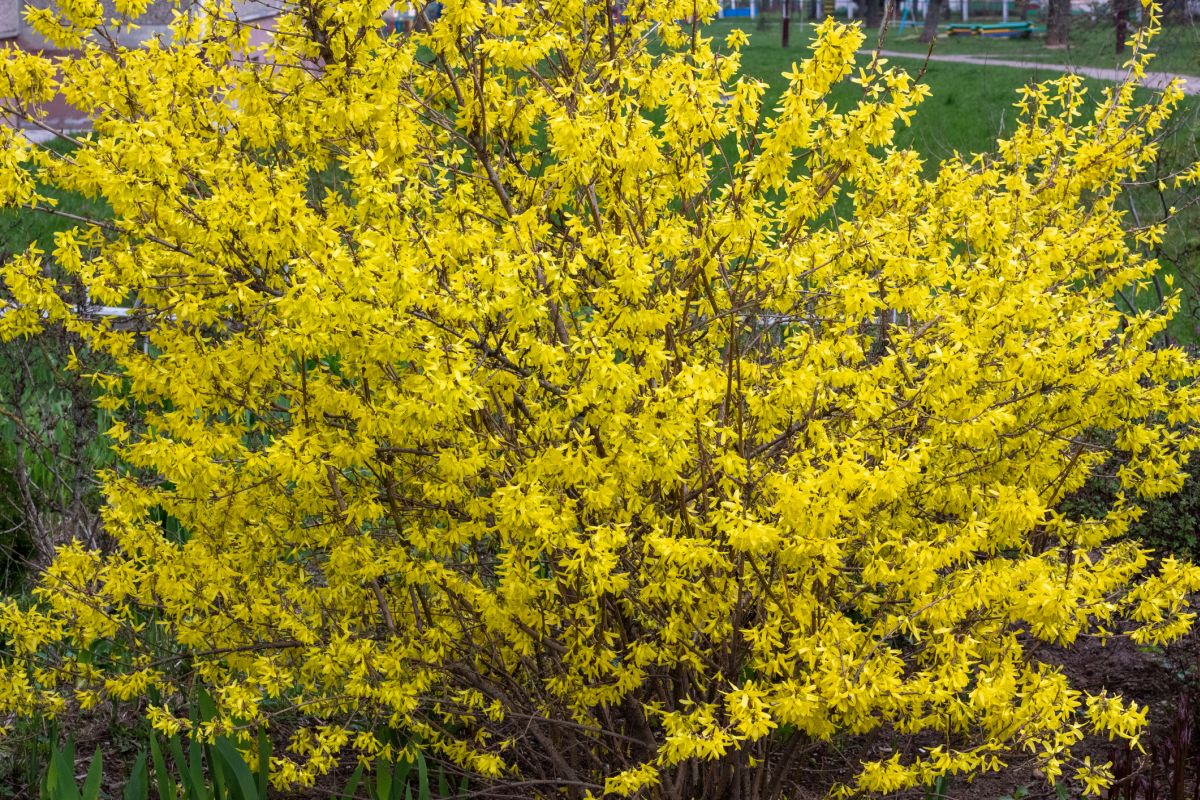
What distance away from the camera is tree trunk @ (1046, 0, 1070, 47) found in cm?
2695

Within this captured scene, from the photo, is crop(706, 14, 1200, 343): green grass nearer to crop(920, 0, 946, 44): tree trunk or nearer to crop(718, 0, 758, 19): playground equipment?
crop(920, 0, 946, 44): tree trunk

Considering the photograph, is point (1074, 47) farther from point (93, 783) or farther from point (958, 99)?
point (93, 783)

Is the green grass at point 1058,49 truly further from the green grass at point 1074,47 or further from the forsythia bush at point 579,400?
the forsythia bush at point 579,400

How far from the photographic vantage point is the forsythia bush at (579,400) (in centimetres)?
338

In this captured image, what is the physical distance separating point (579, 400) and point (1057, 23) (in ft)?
95.7

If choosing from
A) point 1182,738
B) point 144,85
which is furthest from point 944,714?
point 144,85

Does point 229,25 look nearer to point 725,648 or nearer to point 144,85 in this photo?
point 144,85

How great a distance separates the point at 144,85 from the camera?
3.85 metres

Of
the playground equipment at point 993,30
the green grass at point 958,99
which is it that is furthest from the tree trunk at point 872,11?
the green grass at point 958,99

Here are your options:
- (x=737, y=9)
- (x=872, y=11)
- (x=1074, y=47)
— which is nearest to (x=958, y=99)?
(x=1074, y=47)

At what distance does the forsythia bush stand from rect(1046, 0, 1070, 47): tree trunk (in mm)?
23647

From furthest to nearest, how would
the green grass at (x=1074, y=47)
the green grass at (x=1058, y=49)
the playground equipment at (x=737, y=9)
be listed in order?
the playground equipment at (x=737, y=9) → the green grass at (x=1074, y=47) → the green grass at (x=1058, y=49)

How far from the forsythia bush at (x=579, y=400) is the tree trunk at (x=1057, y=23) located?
931 inches

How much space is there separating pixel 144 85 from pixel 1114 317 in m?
2.72
